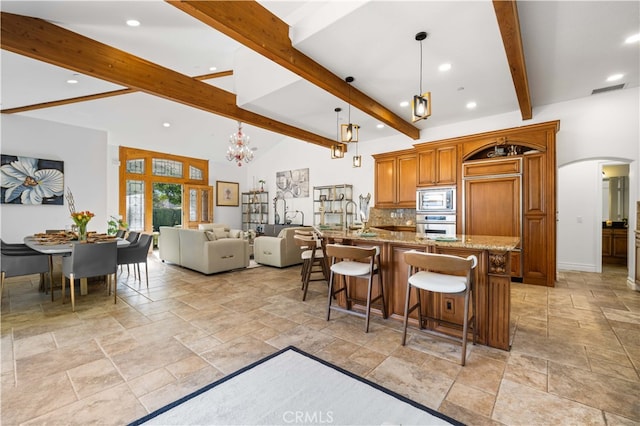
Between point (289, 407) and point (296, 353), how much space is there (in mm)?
651

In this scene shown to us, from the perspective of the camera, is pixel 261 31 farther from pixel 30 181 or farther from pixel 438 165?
pixel 30 181

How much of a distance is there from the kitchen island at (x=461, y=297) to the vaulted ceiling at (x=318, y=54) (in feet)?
6.61

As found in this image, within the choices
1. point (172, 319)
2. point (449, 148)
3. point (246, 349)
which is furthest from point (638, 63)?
point (172, 319)

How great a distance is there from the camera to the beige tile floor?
1756 millimetres

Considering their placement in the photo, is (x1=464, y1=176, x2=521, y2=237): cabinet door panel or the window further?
the window

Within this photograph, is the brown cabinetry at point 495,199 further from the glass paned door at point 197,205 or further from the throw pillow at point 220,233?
the glass paned door at point 197,205

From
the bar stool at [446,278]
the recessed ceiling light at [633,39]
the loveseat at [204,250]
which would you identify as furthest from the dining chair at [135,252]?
the recessed ceiling light at [633,39]

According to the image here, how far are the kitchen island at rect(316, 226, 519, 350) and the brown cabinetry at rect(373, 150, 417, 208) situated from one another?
125 inches

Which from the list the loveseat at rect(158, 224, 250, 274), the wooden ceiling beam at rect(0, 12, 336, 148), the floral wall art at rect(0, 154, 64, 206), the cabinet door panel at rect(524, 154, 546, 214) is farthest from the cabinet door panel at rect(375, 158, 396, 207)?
the floral wall art at rect(0, 154, 64, 206)

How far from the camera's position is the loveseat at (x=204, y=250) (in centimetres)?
523

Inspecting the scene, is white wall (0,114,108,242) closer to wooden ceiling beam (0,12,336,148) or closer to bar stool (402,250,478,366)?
wooden ceiling beam (0,12,336,148)

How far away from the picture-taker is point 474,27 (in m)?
2.68

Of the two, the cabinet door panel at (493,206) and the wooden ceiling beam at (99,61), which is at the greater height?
the wooden ceiling beam at (99,61)

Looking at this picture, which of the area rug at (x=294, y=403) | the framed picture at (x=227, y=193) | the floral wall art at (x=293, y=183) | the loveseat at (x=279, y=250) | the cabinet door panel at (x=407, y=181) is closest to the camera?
the area rug at (x=294, y=403)
